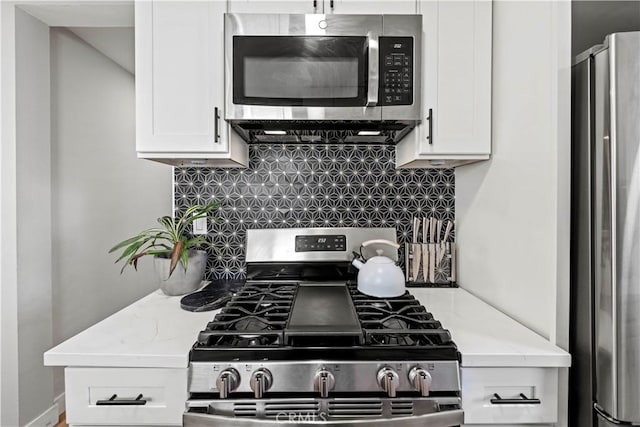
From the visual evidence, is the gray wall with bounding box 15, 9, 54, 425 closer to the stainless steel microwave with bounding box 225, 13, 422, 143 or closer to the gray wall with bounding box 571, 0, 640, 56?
the stainless steel microwave with bounding box 225, 13, 422, 143

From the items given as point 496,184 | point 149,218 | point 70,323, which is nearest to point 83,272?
point 70,323

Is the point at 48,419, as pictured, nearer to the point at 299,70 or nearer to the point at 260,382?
the point at 260,382

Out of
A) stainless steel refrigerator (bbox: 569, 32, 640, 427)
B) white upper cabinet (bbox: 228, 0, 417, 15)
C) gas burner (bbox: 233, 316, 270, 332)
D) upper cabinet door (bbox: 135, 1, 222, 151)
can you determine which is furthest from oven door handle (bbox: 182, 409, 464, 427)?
white upper cabinet (bbox: 228, 0, 417, 15)

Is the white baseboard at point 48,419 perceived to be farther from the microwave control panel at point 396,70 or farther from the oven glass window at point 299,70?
the microwave control panel at point 396,70

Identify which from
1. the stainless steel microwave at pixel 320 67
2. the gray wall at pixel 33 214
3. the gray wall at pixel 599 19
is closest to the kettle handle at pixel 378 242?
the stainless steel microwave at pixel 320 67

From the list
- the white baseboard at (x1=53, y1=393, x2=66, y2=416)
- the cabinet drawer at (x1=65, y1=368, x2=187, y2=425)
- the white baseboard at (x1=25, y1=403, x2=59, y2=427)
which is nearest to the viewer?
the cabinet drawer at (x1=65, y1=368, x2=187, y2=425)

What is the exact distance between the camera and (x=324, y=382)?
3.37 ft

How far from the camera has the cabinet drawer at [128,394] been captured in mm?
1066

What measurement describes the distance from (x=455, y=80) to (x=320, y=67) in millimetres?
549

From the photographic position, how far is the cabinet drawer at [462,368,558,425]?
108 centimetres

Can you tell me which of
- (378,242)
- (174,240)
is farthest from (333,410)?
(174,240)

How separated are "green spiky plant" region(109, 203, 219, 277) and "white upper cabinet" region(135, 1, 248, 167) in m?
0.40

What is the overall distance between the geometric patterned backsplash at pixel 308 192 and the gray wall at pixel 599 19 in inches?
29.9

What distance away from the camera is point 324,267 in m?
1.80
